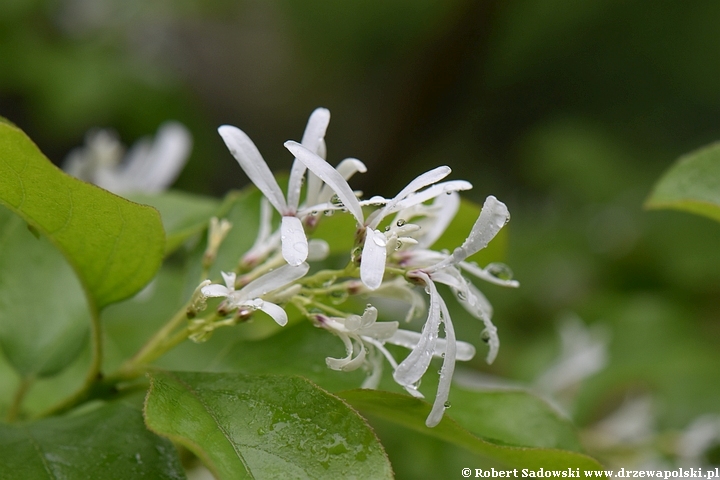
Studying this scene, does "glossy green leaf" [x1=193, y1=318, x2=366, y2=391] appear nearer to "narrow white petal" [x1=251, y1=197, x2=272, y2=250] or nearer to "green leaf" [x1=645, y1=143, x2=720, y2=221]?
"narrow white petal" [x1=251, y1=197, x2=272, y2=250]

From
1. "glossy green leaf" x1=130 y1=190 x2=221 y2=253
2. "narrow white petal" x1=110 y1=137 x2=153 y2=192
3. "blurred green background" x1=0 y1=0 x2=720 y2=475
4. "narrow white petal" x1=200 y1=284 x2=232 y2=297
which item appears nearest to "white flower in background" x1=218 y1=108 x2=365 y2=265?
"narrow white petal" x1=200 y1=284 x2=232 y2=297

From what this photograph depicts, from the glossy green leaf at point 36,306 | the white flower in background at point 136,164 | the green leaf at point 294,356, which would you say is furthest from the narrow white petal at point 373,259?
the white flower in background at point 136,164

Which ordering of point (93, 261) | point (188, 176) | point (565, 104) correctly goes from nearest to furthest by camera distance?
point (93, 261) → point (188, 176) → point (565, 104)

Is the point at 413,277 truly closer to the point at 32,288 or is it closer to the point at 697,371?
the point at 32,288

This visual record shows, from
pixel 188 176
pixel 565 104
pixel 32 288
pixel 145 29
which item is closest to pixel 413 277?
pixel 32 288

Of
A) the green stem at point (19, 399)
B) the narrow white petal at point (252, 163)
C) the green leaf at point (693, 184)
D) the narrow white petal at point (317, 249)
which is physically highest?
the green leaf at point (693, 184)

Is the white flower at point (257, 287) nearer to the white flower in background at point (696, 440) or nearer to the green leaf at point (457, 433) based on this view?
the green leaf at point (457, 433)

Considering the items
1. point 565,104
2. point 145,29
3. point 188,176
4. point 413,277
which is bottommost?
point 188,176
